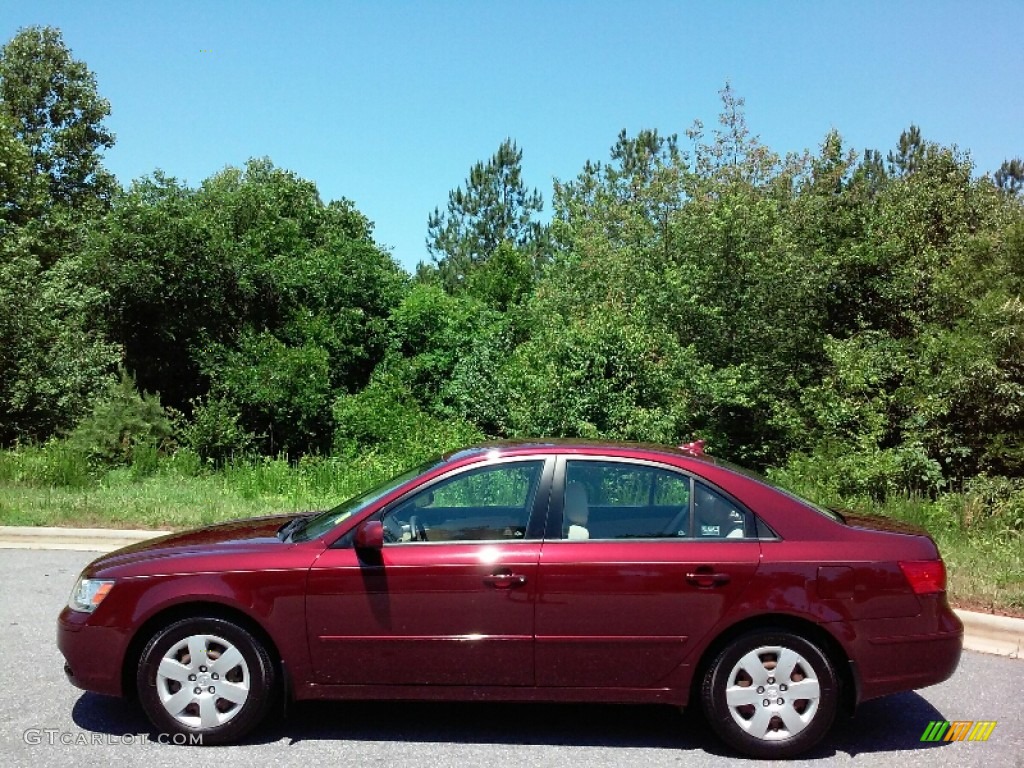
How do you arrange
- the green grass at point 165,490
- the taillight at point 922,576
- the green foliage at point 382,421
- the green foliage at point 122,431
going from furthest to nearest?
the green foliage at point 382,421
the green foliage at point 122,431
the green grass at point 165,490
the taillight at point 922,576

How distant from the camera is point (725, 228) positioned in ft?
55.0

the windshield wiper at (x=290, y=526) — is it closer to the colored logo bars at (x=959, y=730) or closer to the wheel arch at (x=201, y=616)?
the wheel arch at (x=201, y=616)

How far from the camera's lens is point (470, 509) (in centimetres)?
506

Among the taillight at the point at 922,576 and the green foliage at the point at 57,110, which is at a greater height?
the green foliage at the point at 57,110

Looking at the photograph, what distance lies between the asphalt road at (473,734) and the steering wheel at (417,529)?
40.6 inches

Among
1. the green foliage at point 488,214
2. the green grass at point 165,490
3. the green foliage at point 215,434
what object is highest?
the green foliage at point 488,214

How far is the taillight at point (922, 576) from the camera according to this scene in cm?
459

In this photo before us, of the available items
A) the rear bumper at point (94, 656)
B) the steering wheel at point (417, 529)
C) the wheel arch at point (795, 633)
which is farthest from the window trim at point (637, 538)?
the rear bumper at point (94, 656)

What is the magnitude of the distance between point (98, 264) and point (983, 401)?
1984 cm

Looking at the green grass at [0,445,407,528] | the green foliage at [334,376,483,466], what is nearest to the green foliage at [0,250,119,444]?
the green grass at [0,445,407,528]

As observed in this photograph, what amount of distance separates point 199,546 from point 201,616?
0.42 metres

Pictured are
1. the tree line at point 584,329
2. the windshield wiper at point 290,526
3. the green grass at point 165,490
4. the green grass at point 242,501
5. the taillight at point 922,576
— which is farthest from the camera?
the tree line at point 584,329

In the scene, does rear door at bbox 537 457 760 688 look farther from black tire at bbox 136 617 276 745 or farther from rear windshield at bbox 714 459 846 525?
black tire at bbox 136 617 276 745

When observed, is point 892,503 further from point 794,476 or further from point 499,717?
point 499,717
